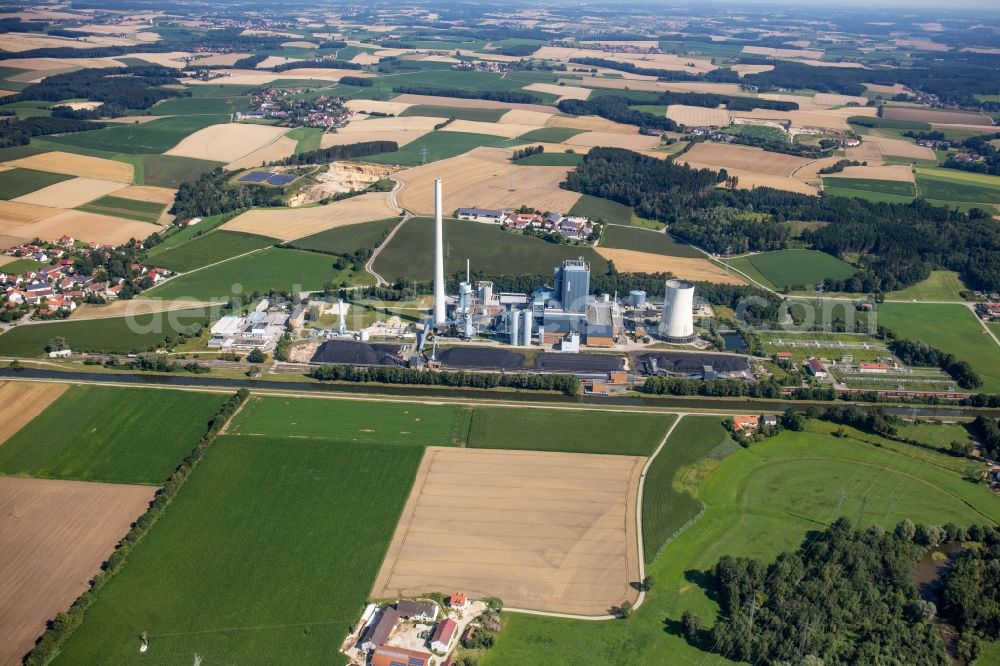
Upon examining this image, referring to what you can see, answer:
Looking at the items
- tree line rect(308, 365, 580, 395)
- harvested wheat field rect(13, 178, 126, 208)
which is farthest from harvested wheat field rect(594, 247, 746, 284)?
harvested wheat field rect(13, 178, 126, 208)

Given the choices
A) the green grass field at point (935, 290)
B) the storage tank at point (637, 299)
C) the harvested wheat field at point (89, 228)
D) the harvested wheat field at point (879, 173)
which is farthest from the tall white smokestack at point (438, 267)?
the harvested wheat field at point (879, 173)

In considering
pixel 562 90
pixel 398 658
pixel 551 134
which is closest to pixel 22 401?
→ pixel 398 658

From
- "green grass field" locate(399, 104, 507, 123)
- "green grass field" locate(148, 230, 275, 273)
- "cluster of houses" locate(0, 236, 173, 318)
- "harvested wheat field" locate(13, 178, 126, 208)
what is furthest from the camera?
"green grass field" locate(399, 104, 507, 123)

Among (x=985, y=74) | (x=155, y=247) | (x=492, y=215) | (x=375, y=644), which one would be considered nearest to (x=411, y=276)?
(x=492, y=215)

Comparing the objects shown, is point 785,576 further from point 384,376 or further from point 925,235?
point 925,235

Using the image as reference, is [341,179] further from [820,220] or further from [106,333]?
[820,220]

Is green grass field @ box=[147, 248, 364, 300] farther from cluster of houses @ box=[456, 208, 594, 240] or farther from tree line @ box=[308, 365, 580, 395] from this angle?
cluster of houses @ box=[456, 208, 594, 240]

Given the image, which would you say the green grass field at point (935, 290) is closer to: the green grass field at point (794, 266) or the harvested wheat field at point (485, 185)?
the green grass field at point (794, 266)
